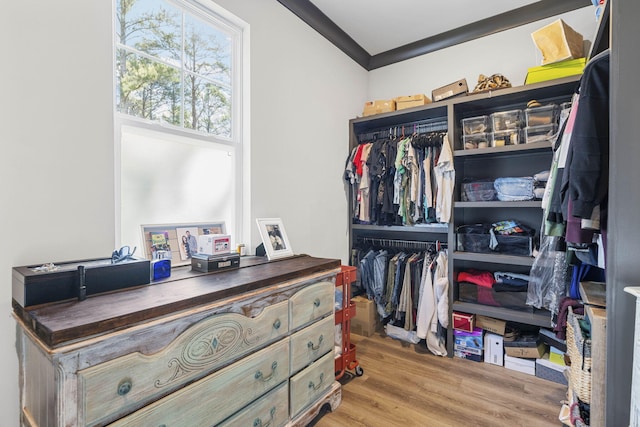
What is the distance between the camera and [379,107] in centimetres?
305

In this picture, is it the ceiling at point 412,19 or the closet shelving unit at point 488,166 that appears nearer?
the closet shelving unit at point 488,166

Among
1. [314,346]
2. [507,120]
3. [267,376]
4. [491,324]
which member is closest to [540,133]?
[507,120]

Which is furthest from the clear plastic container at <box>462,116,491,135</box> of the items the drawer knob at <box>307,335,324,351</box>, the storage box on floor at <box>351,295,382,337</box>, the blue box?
the drawer knob at <box>307,335,324,351</box>

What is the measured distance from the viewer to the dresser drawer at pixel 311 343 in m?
1.54

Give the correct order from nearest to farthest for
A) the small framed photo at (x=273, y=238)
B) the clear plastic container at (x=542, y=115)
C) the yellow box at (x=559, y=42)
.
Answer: the small framed photo at (x=273, y=238), the yellow box at (x=559, y=42), the clear plastic container at (x=542, y=115)

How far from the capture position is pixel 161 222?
1688 mm

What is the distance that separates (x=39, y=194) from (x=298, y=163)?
1634 mm

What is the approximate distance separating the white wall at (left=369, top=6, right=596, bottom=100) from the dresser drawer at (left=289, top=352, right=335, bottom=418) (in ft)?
8.95

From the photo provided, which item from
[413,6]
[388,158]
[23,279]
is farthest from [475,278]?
[23,279]

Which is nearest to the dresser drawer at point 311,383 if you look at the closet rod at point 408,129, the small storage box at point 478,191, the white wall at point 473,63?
the small storage box at point 478,191

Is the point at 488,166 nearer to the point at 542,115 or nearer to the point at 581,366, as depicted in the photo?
the point at 542,115

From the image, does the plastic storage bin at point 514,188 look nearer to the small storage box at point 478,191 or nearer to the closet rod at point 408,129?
the small storage box at point 478,191

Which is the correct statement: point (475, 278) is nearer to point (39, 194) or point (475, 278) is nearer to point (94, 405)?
point (94, 405)

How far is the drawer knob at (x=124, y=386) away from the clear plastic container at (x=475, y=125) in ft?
9.08
